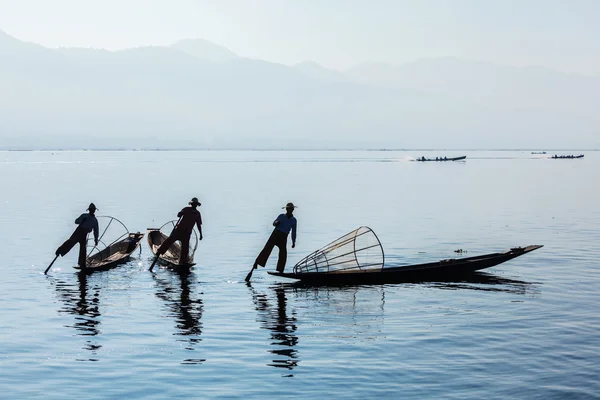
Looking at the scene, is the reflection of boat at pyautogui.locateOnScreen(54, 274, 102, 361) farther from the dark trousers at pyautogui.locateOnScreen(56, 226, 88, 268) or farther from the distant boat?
the distant boat

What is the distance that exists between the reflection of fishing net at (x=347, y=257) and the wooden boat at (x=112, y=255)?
8145 millimetres

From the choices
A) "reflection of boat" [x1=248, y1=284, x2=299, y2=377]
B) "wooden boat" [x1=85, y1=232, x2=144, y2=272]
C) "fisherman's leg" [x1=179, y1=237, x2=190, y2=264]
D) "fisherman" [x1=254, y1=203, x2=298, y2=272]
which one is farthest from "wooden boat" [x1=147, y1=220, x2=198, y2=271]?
"reflection of boat" [x1=248, y1=284, x2=299, y2=377]

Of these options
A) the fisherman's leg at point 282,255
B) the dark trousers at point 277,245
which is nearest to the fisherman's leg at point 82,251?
the dark trousers at point 277,245

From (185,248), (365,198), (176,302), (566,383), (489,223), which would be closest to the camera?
(566,383)

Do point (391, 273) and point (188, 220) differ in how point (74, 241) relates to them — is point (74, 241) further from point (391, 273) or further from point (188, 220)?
point (391, 273)

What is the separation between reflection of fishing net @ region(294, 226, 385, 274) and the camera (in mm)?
29172

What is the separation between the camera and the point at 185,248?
103ft

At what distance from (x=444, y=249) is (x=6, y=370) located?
92.4ft

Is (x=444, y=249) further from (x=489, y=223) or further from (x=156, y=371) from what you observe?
(x=156, y=371)

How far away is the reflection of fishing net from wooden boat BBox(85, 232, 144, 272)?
8145 mm

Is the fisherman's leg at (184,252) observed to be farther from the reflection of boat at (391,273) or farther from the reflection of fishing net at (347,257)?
the reflection of boat at (391,273)

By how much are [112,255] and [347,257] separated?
1493 cm

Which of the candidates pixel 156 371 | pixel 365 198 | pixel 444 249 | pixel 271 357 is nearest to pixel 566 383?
pixel 271 357

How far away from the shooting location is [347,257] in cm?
4462
